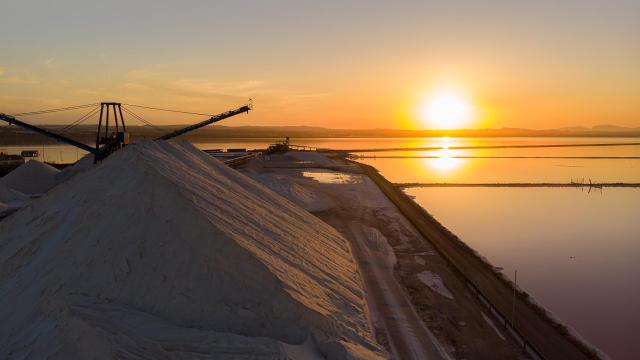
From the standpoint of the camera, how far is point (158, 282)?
1030 cm

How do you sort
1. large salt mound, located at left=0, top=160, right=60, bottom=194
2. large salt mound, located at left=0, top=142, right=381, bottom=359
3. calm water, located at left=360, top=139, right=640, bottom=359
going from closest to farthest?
large salt mound, located at left=0, top=142, right=381, bottom=359, calm water, located at left=360, top=139, right=640, bottom=359, large salt mound, located at left=0, top=160, right=60, bottom=194

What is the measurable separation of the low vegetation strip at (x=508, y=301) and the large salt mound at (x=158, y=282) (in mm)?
5356

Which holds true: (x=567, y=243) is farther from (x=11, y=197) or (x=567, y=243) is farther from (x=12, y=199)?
(x=11, y=197)

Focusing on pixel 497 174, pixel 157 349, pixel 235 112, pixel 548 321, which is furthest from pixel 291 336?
pixel 497 174

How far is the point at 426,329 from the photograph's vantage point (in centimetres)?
1353

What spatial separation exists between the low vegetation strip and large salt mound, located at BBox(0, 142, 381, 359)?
536cm

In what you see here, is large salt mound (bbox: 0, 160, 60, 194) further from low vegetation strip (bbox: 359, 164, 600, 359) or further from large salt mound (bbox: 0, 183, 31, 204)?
low vegetation strip (bbox: 359, 164, 600, 359)

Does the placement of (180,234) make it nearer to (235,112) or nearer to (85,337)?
(85,337)

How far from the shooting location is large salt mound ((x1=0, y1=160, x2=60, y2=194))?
3812 centimetres

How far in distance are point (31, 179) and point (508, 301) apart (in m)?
41.7

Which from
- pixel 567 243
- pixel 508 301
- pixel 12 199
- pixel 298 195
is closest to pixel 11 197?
pixel 12 199

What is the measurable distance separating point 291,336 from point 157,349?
10.5ft

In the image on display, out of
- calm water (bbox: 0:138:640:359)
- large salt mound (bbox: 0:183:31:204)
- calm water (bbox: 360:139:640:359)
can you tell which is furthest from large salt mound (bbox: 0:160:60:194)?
calm water (bbox: 0:138:640:359)

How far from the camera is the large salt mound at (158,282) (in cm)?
880
